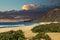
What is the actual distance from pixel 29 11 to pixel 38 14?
0.84 ft

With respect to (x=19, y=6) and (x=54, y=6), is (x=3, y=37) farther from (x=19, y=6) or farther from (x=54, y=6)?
(x=54, y=6)

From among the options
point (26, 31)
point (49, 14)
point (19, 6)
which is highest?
point (19, 6)

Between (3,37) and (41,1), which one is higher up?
(41,1)

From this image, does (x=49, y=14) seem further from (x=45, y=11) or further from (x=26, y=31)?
(x=26, y=31)

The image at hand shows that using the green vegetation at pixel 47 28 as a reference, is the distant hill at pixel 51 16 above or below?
above

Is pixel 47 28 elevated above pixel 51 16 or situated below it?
below

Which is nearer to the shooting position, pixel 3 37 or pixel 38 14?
pixel 3 37

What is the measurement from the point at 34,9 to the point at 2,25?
3.14ft

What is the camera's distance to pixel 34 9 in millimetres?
4906

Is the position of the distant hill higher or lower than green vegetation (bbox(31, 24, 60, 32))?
higher

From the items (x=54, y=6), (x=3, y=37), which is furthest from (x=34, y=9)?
(x=3, y=37)

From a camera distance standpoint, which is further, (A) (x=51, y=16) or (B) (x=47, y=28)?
(A) (x=51, y=16)

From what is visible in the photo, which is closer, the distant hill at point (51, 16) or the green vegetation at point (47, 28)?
the green vegetation at point (47, 28)

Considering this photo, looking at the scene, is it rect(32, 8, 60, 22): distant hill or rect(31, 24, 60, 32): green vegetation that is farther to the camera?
rect(32, 8, 60, 22): distant hill
